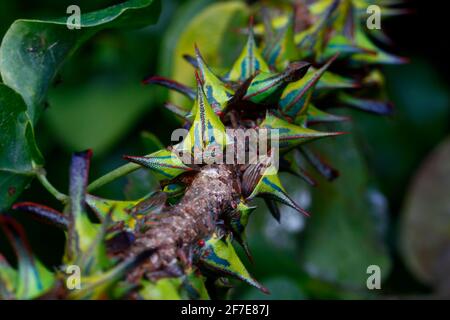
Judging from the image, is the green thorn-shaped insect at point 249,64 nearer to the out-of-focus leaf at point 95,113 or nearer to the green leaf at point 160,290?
the green leaf at point 160,290

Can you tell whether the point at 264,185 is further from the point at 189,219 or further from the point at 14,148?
the point at 14,148

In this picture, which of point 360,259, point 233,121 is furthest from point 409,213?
point 233,121

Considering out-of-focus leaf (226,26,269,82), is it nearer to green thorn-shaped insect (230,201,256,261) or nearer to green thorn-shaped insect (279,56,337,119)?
green thorn-shaped insect (279,56,337,119)

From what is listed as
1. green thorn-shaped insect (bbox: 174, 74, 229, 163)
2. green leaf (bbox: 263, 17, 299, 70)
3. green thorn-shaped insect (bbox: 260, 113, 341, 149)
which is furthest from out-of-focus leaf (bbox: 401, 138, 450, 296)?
green thorn-shaped insect (bbox: 174, 74, 229, 163)

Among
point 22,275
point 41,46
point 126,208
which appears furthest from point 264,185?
point 41,46

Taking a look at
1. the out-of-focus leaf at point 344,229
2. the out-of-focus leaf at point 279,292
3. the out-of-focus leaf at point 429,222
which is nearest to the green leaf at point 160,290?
the out-of-focus leaf at point 279,292

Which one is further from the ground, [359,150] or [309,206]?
[359,150]
